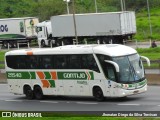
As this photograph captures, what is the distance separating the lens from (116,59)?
25922mm

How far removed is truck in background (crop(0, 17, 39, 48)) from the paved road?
123 ft

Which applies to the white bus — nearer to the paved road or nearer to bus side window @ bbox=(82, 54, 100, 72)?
bus side window @ bbox=(82, 54, 100, 72)

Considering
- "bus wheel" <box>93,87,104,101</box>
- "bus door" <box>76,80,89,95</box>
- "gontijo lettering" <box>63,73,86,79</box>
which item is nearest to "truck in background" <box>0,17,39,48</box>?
"gontijo lettering" <box>63,73,86,79</box>

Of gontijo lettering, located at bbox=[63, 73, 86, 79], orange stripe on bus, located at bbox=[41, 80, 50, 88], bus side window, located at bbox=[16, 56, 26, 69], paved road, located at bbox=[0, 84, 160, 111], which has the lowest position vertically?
paved road, located at bbox=[0, 84, 160, 111]

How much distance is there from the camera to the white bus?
25.9m

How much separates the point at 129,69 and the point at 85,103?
268cm

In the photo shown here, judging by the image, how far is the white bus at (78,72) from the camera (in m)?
25.9

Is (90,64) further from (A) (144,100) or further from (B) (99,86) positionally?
(A) (144,100)

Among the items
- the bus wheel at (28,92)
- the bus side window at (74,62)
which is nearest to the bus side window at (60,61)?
the bus side window at (74,62)

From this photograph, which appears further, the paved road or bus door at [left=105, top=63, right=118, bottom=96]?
bus door at [left=105, top=63, right=118, bottom=96]

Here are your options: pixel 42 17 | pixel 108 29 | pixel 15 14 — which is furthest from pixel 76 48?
pixel 15 14

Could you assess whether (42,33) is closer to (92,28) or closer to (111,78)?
(92,28)

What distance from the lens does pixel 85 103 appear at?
2659 cm

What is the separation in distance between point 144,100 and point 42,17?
56088mm
